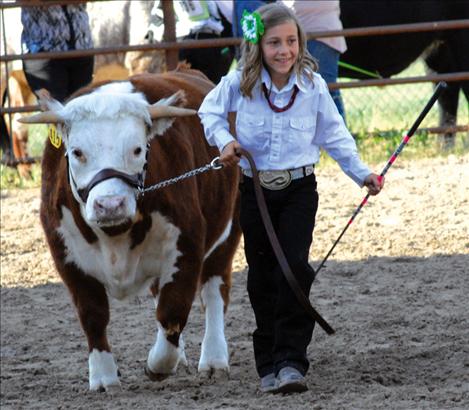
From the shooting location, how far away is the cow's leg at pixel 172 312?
5297mm

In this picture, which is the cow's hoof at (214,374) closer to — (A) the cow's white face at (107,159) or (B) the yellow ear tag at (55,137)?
(A) the cow's white face at (107,159)

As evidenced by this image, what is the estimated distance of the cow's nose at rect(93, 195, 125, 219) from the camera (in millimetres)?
4703

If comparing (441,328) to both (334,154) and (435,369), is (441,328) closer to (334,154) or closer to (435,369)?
(435,369)

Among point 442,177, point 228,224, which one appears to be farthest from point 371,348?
point 442,177

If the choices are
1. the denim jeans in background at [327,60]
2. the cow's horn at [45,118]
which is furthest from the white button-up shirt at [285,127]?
the denim jeans in background at [327,60]

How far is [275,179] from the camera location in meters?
4.90

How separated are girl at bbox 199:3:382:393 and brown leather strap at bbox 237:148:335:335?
0.29 ft

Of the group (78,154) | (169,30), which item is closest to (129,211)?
(78,154)

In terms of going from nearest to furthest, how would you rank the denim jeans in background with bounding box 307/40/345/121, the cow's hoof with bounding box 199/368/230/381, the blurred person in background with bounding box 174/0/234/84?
the cow's hoof with bounding box 199/368/230/381 → the denim jeans in background with bounding box 307/40/345/121 → the blurred person in background with bounding box 174/0/234/84

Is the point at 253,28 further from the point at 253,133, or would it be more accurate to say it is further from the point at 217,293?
the point at 217,293

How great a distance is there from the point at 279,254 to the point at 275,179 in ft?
1.02

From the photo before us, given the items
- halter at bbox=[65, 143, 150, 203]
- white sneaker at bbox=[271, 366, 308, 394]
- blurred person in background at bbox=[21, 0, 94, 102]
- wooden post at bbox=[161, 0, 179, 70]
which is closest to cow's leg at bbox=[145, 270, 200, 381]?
halter at bbox=[65, 143, 150, 203]

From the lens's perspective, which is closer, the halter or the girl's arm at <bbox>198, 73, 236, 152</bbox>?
the halter

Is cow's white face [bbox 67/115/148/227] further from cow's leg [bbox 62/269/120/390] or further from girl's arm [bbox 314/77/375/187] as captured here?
girl's arm [bbox 314/77/375/187]
